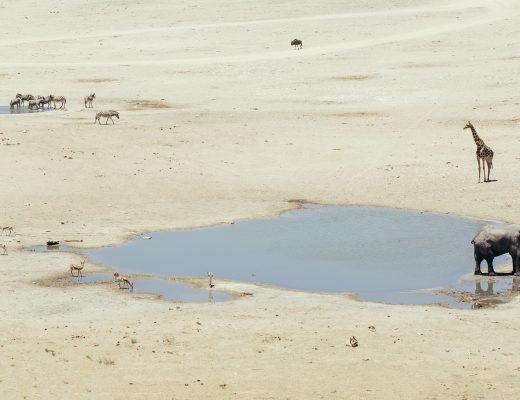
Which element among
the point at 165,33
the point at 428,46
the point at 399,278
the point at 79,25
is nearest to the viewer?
the point at 399,278

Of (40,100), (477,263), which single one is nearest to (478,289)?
(477,263)

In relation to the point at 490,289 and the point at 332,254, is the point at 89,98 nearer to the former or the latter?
the point at 332,254

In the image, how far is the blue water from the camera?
27.1 metres

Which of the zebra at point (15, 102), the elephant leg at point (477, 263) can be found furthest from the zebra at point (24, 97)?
the elephant leg at point (477, 263)

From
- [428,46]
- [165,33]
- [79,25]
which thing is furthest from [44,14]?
[428,46]

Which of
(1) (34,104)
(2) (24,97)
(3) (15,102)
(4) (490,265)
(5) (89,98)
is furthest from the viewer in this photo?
(2) (24,97)

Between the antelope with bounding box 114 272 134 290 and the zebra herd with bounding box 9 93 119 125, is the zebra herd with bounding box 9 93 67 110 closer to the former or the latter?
the zebra herd with bounding box 9 93 119 125

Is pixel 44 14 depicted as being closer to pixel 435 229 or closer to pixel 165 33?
pixel 165 33

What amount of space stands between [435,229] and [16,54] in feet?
147

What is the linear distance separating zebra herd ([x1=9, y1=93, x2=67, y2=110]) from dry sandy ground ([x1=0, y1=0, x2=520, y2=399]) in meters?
0.98

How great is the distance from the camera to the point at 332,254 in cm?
2970

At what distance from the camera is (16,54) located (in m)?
71.6

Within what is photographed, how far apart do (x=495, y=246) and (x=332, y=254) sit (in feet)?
14.3

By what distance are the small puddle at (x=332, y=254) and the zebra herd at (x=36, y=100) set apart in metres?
20.8
